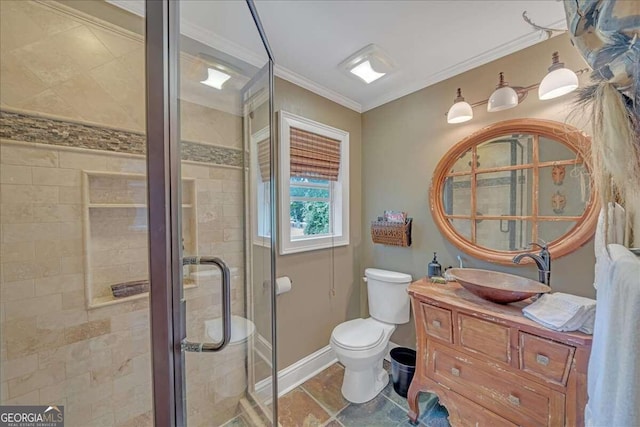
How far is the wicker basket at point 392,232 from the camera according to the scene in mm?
1963

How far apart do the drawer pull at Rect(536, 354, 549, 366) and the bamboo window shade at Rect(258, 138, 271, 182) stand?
66.0 inches

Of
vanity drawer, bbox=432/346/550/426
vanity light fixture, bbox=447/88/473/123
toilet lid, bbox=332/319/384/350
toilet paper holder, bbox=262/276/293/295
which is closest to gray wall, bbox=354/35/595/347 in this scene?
vanity light fixture, bbox=447/88/473/123

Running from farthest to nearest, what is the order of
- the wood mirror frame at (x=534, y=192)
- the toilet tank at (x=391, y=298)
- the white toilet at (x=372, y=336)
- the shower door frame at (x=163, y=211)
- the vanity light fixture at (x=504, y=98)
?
1. the toilet tank at (x=391, y=298)
2. the white toilet at (x=372, y=336)
3. the vanity light fixture at (x=504, y=98)
4. the wood mirror frame at (x=534, y=192)
5. the shower door frame at (x=163, y=211)

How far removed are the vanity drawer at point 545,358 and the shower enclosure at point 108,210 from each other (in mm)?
1318

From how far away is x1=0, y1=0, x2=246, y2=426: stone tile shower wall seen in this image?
99 centimetres

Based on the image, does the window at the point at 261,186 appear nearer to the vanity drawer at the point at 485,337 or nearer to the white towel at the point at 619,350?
the vanity drawer at the point at 485,337

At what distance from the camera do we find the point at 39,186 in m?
1.03

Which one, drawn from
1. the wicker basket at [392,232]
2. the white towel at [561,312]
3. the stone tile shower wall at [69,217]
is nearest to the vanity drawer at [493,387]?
the white towel at [561,312]

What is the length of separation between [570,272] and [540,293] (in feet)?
1.14

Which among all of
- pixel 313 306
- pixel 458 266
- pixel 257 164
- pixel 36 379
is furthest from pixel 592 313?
pixel 36 379

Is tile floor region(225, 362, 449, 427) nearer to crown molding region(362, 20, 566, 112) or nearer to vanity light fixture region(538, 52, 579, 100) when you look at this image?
vanity light fixture region(538, 52, 579, 100)

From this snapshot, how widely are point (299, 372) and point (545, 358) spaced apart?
154cm

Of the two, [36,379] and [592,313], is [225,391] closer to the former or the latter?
[36,379]

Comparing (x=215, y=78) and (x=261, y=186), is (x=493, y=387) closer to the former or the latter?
(x=261, y=186)
